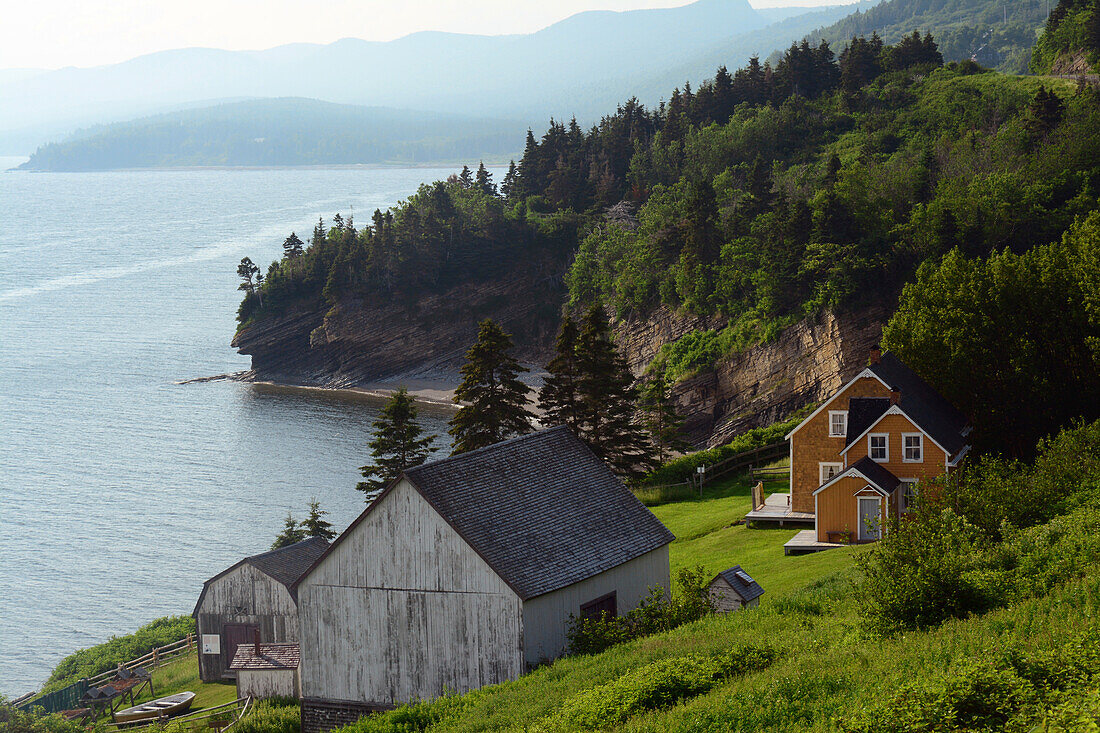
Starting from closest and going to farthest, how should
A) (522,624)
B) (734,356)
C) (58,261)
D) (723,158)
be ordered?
(522,624)
(734,356)
(723,158)
(58,261)

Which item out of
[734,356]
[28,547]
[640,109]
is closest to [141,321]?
[640,109]

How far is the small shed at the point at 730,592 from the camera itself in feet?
89.7

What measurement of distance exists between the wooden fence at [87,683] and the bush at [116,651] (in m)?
0.76

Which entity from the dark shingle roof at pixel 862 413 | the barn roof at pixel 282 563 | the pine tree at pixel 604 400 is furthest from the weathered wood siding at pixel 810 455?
the barn roof at pixel 282 563

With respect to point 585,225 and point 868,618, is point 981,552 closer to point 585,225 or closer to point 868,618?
point 868,618

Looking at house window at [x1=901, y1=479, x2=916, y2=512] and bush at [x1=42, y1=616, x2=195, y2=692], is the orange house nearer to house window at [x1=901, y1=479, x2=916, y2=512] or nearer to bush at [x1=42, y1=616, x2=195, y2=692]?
house window at [x1=901, y1=479, x2=916, y2=512]

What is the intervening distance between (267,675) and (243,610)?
253 inches

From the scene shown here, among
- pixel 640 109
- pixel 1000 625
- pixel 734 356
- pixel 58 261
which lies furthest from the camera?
pixel 58 261

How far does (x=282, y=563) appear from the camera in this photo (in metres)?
40.7

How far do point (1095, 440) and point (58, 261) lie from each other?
20310 cm

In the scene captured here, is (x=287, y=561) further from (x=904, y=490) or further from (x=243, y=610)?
(x=904, y=490)

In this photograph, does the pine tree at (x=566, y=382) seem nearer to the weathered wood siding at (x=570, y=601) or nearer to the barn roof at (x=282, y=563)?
the barn roof at (x=282, y=563)

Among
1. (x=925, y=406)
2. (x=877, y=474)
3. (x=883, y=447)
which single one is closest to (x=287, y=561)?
(x=877, y=474)

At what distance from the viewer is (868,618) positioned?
778 inches
